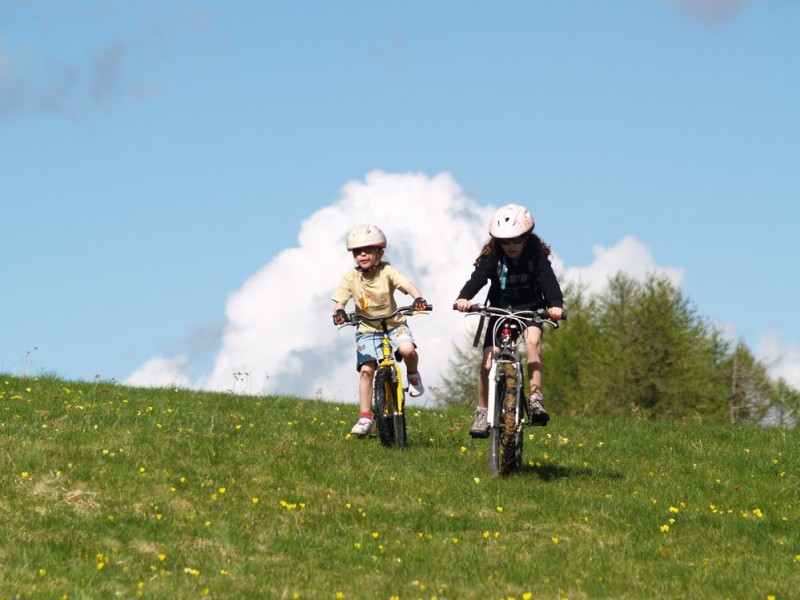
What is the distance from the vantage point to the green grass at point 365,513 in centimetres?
812

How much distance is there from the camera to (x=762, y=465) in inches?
549

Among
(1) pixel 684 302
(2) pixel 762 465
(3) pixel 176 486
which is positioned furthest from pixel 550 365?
(3) pixel 176 486

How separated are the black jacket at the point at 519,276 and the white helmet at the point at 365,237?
189cm

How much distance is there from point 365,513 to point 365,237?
4035 mm

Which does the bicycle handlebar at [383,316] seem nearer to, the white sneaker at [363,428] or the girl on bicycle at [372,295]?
the girl on bicycle at [372,295]

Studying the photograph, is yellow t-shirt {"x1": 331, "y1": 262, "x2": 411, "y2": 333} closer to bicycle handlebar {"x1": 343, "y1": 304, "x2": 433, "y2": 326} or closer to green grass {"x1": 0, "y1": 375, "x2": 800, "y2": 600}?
bicycle handlebar {"x1": 343, "y1": 304, "x2": 433, "y2": 326}

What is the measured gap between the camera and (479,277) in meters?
11.6

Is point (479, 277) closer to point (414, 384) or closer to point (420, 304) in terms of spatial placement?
point (420, 304)

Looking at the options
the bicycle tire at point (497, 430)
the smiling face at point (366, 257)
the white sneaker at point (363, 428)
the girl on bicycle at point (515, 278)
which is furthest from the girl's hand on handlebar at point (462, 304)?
the white sneaker at point (363, 428)

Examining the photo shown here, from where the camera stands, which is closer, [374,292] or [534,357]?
[534,357]

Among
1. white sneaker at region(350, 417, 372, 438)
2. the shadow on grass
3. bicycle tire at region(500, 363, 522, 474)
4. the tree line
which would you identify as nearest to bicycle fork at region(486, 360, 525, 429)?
bicycle tire at region(500, 363, 522, 474)

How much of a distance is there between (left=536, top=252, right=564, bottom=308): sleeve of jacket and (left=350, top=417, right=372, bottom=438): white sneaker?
3208 mm

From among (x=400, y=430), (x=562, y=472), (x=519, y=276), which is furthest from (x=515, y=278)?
(x=400, y=430)

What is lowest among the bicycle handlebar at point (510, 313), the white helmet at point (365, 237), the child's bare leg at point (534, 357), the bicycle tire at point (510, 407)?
the bicycle tire at point (510, 407)
